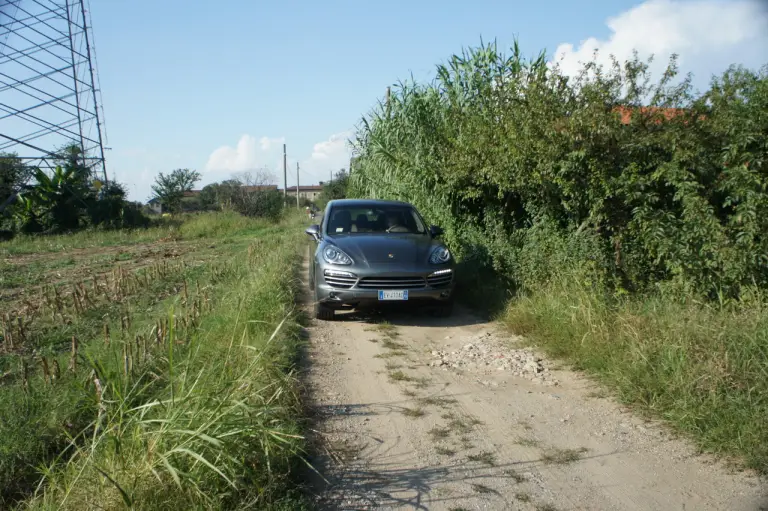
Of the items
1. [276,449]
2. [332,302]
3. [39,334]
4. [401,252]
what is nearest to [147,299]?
[39,334]

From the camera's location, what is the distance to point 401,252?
312 inches

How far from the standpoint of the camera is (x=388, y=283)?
7.61 m

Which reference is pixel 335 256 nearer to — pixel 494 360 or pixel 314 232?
pixel 314 232

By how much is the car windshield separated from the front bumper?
1.44 metres

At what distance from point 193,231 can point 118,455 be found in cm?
2511

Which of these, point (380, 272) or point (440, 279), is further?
point (440, 279)

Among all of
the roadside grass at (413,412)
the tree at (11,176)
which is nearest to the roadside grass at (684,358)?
the roadside grass at (413,412)

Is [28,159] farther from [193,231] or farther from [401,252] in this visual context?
[401,252]

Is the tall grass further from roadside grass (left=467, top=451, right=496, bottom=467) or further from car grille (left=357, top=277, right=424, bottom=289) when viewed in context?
car grille (left=357, top=277, right=424, bottom=289)

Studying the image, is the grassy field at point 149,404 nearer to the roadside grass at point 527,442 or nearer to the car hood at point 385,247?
the car hood at point 385,247

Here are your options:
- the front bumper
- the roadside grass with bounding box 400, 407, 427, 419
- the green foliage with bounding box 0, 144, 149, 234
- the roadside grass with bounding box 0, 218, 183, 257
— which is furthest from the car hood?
the green foliage with bounding box 0, 144, 149, 234

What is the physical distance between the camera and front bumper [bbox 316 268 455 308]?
7562 mm

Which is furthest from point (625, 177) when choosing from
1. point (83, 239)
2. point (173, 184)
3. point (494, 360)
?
point (173, 184)

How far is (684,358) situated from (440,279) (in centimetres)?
365
